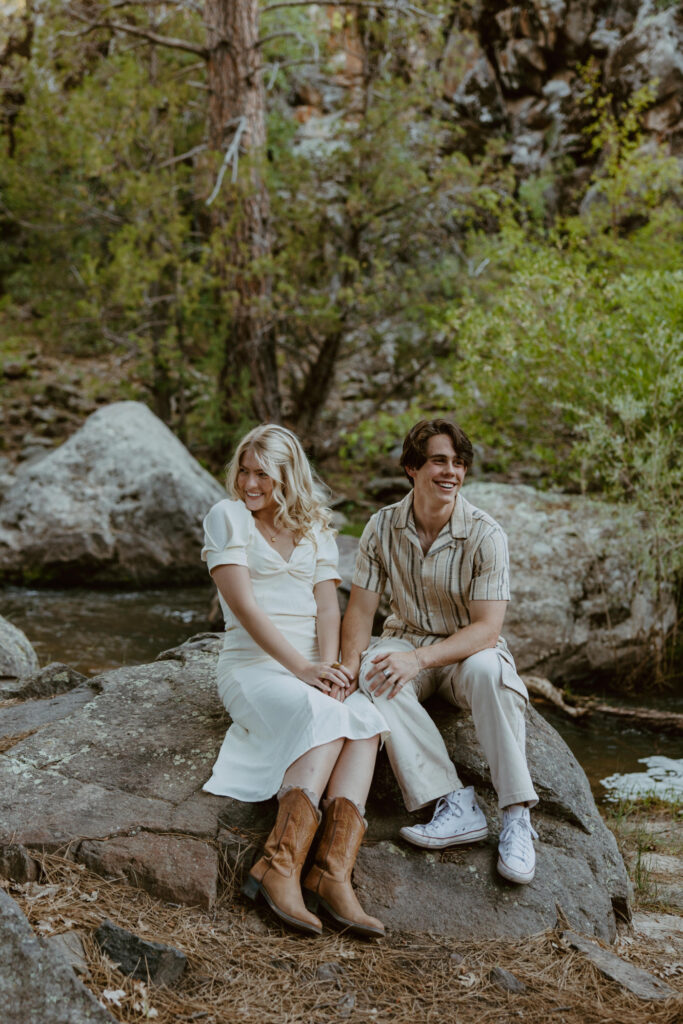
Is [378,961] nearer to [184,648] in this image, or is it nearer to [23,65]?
[184,648]

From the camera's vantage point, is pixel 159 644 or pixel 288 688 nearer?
pixel 288 688

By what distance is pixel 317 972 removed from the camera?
2594mm

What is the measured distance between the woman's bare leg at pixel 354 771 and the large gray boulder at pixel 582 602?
364 cm

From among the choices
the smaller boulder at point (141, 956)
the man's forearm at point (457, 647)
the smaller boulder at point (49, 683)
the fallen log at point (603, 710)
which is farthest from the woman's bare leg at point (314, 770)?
the fallen log at point (603, 710)

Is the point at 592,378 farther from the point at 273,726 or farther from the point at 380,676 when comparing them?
the point at 273,726

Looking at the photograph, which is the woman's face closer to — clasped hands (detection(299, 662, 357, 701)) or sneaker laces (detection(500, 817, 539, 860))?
clasped hands (detection(299, 662, 357, 701))

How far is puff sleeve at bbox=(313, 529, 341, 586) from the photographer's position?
370cm

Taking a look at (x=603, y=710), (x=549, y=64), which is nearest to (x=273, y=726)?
(x=603, y=710)

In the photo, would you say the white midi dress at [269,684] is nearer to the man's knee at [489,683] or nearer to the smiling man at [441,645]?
the smiling man at [441,645]

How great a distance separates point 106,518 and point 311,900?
6.66 m

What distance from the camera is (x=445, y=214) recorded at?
12430 mm

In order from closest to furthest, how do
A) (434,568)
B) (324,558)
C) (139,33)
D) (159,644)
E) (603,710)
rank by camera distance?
(434,568), (324,558), (603,710), (159,644), (139,33)

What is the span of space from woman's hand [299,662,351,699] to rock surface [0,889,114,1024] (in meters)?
1.37

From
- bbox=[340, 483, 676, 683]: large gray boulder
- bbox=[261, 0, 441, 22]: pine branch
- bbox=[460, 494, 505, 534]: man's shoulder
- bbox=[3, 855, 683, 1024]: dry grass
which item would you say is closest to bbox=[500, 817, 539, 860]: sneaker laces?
bbox=[3, 855, 683, 1024]: dry grass
